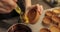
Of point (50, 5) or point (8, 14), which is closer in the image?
point (8, 14)

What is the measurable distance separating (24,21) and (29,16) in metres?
0.04

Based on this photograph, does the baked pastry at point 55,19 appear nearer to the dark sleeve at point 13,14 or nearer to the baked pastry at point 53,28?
the baked pastry at point 53,28

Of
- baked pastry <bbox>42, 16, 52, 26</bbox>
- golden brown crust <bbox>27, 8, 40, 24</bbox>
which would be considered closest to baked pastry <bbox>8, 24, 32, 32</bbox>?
golden brown crust <bbox>27, 8, 40, 24</bbox>

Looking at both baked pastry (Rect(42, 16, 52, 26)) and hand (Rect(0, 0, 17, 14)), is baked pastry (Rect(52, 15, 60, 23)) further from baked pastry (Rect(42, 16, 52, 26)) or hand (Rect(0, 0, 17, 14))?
hand (Rect(0, 0, 17, 14))

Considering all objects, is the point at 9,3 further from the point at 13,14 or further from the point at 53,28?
the point at 53,28

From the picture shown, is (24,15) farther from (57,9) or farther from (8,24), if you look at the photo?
(57,9)

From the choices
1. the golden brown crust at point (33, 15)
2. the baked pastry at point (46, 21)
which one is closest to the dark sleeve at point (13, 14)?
the golden brown crust at point (33, 15)

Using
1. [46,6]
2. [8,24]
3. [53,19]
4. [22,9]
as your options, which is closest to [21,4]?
[22,9]

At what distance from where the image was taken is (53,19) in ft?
2.54

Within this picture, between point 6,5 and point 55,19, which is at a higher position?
point 6,5

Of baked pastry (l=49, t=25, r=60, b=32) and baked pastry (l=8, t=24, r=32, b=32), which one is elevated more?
baked pastry (l=8, t=24, r=32, b=32)

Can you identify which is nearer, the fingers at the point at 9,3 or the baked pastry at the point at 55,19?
the fingers at the point at 9,3

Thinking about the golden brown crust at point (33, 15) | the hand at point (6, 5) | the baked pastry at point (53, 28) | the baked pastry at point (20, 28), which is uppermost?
the hand at point (6, 5)

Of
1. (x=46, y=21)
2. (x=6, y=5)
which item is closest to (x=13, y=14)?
(x=6, y=5)
